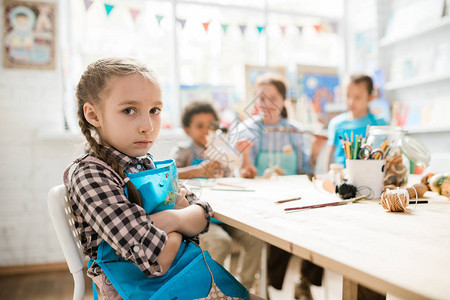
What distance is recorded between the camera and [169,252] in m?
0.83

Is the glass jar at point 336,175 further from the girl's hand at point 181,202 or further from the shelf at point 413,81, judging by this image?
the shelf at point 413,81

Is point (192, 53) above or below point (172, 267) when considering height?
above

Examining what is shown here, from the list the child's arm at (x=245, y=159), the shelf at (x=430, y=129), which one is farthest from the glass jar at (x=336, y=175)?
the shelf at (x=430, y=129)

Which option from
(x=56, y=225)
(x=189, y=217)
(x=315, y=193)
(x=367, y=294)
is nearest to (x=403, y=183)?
(x=315, y=193)

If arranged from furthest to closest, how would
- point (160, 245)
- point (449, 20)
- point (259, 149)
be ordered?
point (449, 20) < point (259, 149) < point (160, 245)

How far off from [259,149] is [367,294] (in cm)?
164

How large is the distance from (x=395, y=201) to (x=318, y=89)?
9.74 feet

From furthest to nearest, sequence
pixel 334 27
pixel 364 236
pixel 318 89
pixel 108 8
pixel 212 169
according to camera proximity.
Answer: pixel 334 27, pixel 318 89, pixel 108 8, pixel 212 169, pixel 364 236

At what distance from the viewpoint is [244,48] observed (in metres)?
3.64

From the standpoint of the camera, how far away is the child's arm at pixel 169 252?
81 centimetres

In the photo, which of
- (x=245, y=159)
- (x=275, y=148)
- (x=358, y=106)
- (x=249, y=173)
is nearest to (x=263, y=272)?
(x=249, y=173)

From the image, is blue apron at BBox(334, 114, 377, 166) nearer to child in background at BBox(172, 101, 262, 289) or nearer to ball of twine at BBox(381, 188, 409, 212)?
child in background at BBox(172, 101, 262, 289)

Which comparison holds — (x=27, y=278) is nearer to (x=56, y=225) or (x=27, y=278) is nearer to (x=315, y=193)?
(x=56, y=225)

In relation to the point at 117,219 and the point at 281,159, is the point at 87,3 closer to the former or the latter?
the point at 281,159
